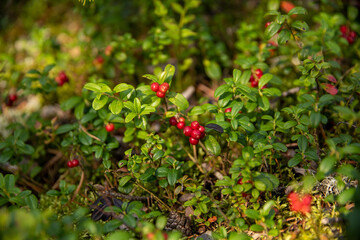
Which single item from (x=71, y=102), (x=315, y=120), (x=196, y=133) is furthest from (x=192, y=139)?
(x=71, y=102)

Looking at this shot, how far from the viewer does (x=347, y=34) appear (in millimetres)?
3578

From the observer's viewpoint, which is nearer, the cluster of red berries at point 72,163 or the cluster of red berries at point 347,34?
the cluster of red berries at point 72,163

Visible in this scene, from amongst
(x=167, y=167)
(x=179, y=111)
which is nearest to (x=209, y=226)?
(x=167, y=167)

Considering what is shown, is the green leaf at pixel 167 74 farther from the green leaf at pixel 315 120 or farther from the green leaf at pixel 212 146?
the green leaf at pixel 315 120

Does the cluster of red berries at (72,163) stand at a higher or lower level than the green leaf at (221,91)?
lower

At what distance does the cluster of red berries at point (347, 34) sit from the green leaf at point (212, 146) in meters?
2.33

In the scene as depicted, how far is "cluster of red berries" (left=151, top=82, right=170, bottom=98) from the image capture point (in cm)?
242

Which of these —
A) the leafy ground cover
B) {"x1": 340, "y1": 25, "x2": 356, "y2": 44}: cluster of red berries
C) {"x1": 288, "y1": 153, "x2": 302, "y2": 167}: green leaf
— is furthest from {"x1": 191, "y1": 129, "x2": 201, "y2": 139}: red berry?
{"x1": 340, "y1": 25, "x2": 356, "y2": 44}: cluster of red berries

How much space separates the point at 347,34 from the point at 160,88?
106 inches

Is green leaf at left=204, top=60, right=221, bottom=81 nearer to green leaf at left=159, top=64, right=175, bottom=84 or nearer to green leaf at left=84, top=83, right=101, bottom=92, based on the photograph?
green leaf at left=159, top=64, right=175, bottom=84

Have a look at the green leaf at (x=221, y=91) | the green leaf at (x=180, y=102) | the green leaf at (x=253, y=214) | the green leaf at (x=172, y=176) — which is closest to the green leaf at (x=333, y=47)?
the green leaf at (x=221, y=91)

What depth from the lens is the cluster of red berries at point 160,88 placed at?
2423 mm

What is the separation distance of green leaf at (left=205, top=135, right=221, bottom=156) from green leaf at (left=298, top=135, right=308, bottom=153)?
667 millimetres

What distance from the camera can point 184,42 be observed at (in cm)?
374
